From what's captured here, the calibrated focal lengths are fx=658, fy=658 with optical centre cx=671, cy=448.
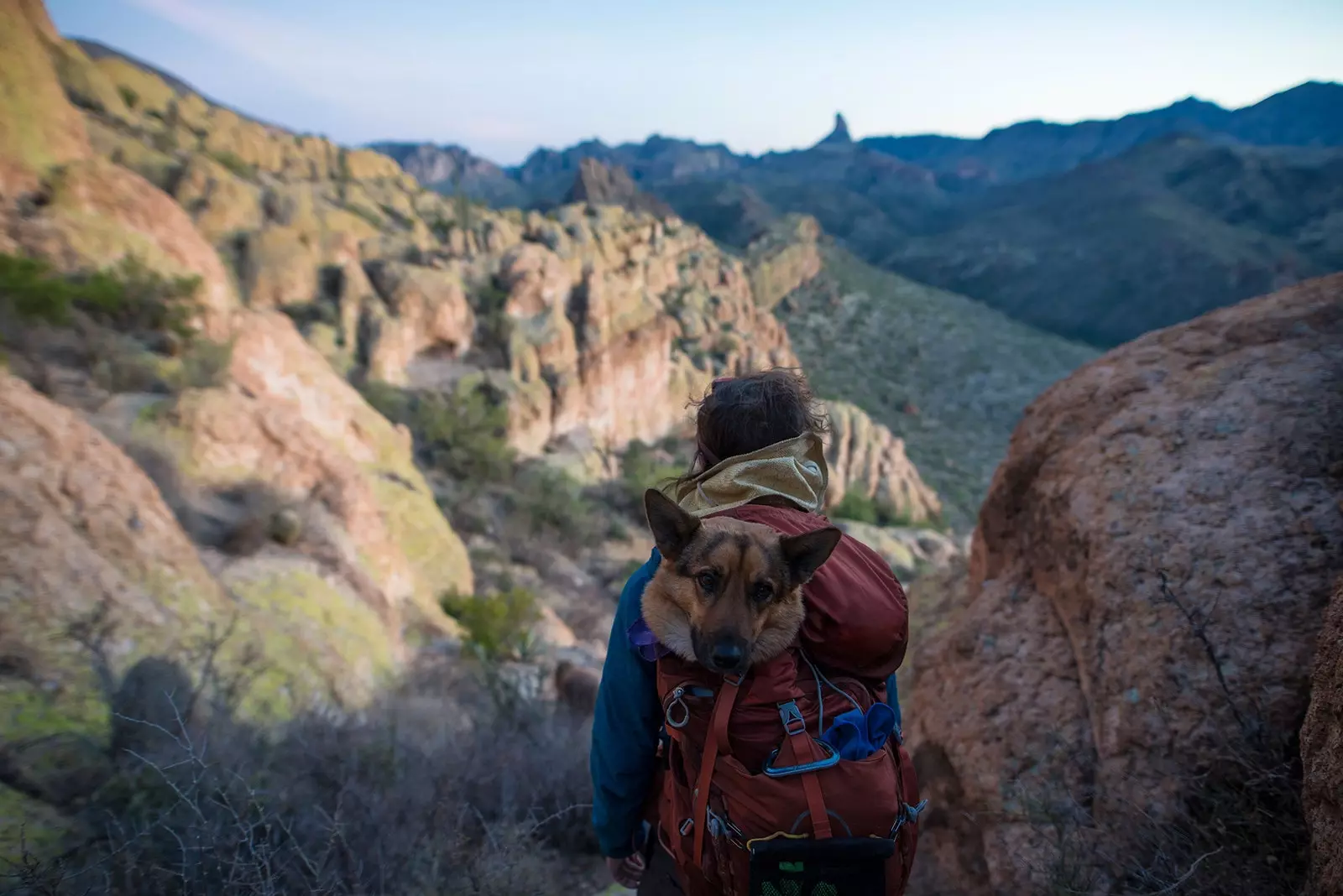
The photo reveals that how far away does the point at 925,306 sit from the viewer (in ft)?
209

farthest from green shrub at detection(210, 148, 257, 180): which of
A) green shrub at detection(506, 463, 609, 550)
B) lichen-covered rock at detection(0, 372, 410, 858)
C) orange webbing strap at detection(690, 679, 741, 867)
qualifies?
orange webbing strap at detection(690, 679, 741, 867)

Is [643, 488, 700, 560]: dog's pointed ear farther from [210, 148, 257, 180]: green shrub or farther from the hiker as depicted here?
[210, 148, 257, 180]: green shrub

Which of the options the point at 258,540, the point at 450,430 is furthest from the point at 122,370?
the point at 450,430

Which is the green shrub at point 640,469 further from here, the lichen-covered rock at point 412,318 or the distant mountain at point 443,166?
the distant mountain at point 443,166

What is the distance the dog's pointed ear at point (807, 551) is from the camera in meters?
1.49

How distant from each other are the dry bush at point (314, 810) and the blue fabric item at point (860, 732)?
183 centimetres

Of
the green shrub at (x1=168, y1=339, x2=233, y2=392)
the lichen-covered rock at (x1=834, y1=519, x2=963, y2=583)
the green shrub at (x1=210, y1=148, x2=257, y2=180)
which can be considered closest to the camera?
the green shrub at (x1=168, y1=339, x2=233, y2=392)

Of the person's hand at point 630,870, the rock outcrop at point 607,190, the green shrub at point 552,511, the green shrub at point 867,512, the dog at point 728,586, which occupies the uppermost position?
the rock outcrop at point 607,190

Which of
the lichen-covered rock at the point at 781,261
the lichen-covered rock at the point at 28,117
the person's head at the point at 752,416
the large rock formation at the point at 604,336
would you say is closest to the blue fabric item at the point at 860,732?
the person's head at the point at 752,416

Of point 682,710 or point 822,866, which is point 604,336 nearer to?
point 682,710

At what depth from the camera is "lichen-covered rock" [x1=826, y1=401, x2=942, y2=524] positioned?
32031mm

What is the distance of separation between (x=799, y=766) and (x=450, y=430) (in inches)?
691

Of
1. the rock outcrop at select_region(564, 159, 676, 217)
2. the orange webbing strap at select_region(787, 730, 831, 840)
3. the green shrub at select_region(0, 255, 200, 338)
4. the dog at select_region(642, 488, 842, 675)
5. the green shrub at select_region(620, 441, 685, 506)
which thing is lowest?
the green shrub at select_region(620, 441, 685, 506)

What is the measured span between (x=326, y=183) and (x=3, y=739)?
29606mm
